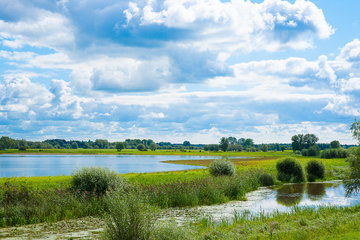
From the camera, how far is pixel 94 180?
22031 mm

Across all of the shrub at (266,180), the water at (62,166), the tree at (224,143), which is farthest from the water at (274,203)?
the tree at (224,143)

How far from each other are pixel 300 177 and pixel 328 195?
11.8 m

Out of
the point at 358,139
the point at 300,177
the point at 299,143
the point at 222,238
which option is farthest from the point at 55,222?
the point at 299,143

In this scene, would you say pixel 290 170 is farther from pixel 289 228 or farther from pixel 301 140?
pixel 301 140

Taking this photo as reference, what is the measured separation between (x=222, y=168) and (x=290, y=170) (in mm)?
10730

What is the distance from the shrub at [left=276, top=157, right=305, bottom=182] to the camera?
125 feet

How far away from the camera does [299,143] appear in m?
156

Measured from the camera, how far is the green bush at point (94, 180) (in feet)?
71.9

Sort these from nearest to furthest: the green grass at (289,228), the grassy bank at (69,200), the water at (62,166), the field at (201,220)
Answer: the green grass at (289,228) → the field at (201,220) → the grassy bank at (69,200) → the water at (62,166)

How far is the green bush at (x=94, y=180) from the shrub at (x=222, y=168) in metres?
12.8

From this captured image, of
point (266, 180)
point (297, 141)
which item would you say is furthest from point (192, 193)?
point (297, 141)

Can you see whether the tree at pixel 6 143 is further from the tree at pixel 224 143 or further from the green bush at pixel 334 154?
the green bush at pixel 334 154

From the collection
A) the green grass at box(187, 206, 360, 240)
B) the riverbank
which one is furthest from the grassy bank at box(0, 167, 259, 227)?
the green grass at box(187, 206, 360, 240)

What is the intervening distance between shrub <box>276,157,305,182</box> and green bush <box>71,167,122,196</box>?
74.6 feet
